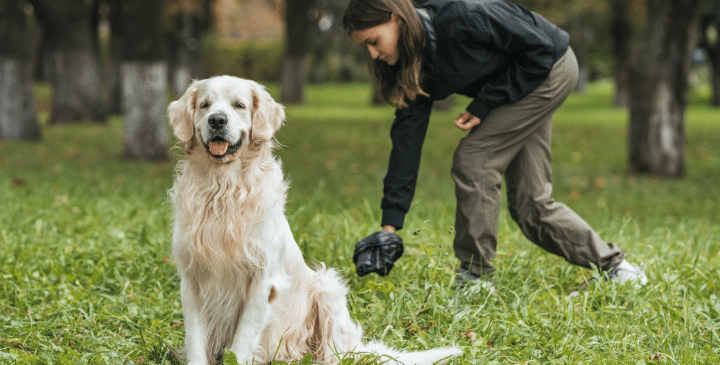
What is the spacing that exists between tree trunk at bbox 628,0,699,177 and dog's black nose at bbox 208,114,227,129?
7.21m

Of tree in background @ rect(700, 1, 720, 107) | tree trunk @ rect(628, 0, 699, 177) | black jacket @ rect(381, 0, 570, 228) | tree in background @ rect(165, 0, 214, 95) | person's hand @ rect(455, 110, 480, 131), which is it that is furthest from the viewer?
tree in background @ rect(700, 1, 720, 107)

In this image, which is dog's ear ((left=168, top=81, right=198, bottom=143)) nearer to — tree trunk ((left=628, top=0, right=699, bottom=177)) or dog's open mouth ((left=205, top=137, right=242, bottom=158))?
dog's open mouth ((left=205, top=137, right=242, bottom=158))

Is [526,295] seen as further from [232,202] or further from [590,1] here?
[590,1]

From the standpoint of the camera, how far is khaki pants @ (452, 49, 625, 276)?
Answer: 10.6ft

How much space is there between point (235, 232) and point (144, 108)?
651cm

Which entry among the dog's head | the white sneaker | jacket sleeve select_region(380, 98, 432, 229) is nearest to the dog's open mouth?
the dog's head

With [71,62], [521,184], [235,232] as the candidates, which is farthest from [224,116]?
[71,62]

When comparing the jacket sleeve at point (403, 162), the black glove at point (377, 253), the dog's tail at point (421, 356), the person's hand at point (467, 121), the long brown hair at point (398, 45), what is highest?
the long brown hair at point (398, 45)

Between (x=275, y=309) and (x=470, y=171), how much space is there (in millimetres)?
1292

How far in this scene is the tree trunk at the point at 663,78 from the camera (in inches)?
313

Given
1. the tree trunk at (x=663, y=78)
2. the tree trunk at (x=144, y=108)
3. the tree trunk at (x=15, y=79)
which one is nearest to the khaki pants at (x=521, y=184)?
the tree trunk at (x=663, y=78)

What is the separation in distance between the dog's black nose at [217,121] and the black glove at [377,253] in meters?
0.86

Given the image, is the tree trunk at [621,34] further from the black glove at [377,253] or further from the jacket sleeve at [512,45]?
the black glove at [377,253]

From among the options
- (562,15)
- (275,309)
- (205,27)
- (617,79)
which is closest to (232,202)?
(275,309)
